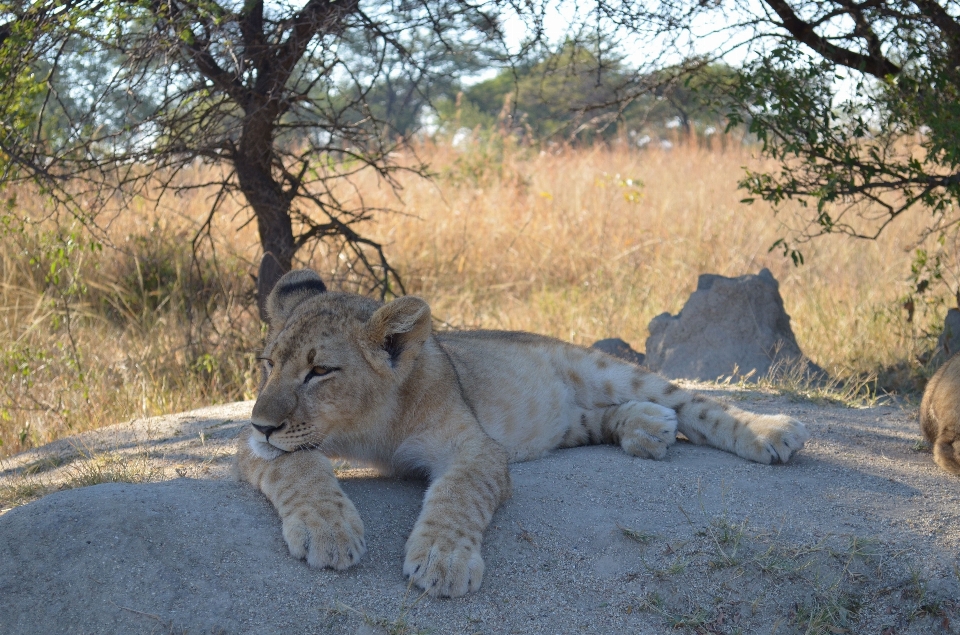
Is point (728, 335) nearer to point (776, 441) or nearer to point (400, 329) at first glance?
point (776, 441)

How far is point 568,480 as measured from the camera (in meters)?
3.74

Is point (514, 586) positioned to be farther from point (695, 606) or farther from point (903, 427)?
point (903, 427)

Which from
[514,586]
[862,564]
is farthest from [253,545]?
[862,564]

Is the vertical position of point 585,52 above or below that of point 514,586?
above

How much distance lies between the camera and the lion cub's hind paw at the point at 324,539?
9.45ft

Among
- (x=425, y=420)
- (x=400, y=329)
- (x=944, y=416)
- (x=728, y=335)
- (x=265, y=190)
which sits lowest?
(x=728, y=335)

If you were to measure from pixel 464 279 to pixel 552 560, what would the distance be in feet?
21.8

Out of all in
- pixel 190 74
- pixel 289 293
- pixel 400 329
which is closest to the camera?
pixel 400 329

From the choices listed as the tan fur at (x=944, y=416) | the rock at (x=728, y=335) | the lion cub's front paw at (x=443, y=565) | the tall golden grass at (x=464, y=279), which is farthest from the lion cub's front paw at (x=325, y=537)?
the rock at (x=728, y=335)

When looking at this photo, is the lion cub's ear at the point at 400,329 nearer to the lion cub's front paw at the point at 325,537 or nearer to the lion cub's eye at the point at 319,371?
the lion cub's eye at the point at 319,371

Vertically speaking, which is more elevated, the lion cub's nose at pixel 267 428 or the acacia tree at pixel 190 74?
the acacia tree at pixel 190 74

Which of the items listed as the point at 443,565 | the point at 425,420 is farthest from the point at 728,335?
the point at 443,565

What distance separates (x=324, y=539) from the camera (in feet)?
9.52

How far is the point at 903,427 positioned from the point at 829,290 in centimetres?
396
